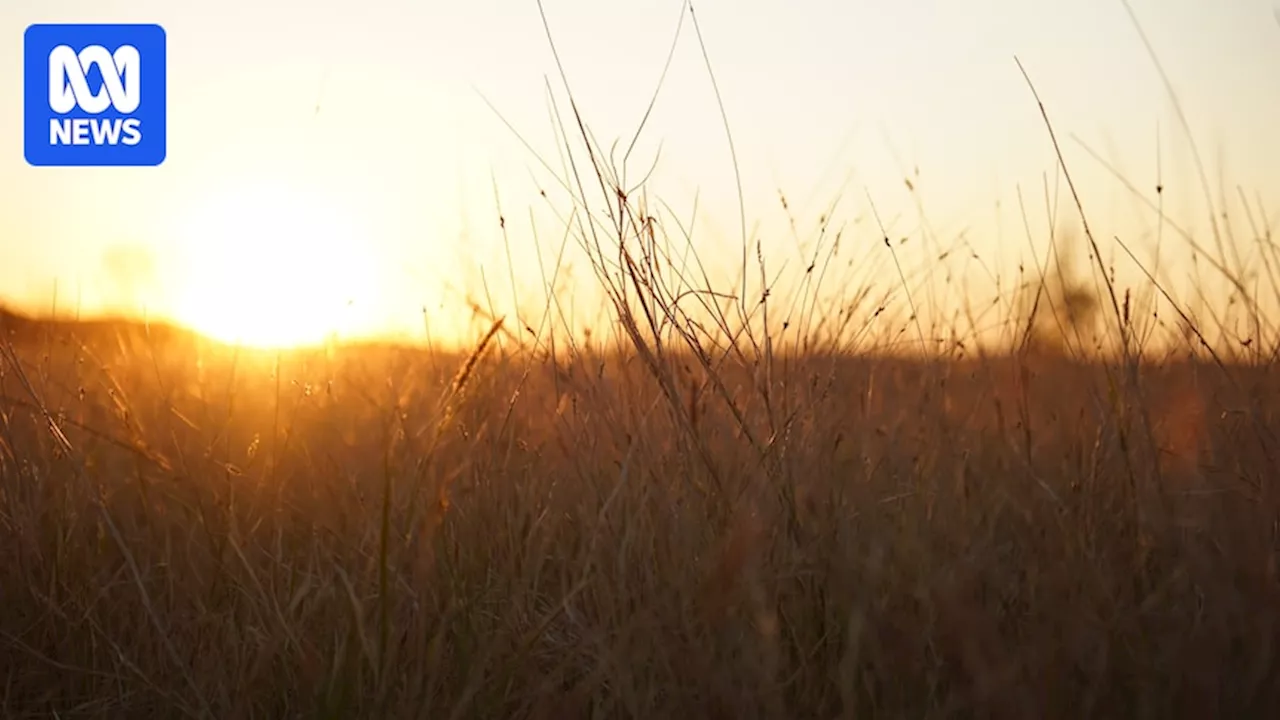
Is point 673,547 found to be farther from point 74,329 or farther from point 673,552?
point 74,329

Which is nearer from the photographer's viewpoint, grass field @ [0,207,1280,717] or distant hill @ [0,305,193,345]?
grass field @ [0,207,1280,717]

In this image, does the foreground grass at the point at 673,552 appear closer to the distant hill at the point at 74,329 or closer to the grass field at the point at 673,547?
the grass field at the point at 673,547

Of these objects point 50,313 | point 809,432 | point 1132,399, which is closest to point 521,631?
point 809,432

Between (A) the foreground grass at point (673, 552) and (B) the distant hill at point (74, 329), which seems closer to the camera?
(A) the foreground grass at point (673, 552)

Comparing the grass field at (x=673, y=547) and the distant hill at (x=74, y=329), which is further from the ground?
the distant hill at (x=74, y=329)

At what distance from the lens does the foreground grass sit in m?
1.18

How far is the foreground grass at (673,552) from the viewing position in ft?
3.86

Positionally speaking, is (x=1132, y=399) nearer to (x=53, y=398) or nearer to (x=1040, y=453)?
(x=1040, y=453)

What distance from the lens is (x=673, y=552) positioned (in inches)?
55.4

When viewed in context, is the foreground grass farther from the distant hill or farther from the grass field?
the distant hill

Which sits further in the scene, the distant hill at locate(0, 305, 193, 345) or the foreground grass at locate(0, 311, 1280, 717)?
the distant hill at locate(0, 305, 193, 345)

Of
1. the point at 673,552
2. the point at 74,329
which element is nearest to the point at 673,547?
the point at 673,552

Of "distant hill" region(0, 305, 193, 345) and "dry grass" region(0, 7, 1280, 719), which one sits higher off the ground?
"distant hill" region(0, 305, 193, 345)

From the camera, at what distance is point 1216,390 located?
1.66 metres
